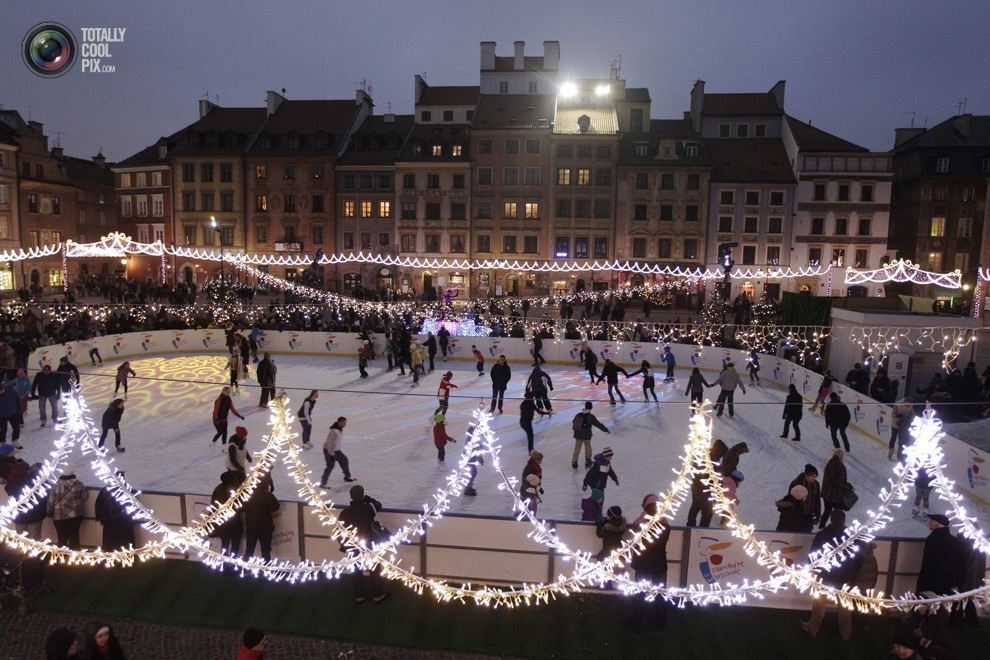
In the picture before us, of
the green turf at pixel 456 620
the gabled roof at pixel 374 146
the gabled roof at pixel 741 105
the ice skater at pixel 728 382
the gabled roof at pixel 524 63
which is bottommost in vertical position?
the green turf at pixel 456 620

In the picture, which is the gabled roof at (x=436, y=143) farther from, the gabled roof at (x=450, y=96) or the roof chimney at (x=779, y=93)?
the roof chimney at (x=779, y=93)

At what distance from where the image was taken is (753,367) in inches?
785

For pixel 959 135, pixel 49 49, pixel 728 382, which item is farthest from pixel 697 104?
pixel 49 49

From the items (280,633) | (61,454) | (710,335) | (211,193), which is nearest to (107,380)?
(61,454)

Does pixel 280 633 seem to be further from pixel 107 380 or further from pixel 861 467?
pixel 107 380

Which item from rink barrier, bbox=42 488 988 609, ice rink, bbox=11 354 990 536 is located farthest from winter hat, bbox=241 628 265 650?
ice rink, bbox=11 354 990 536

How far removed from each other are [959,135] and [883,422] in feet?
127

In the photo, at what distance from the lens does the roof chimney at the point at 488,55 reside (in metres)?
47.9

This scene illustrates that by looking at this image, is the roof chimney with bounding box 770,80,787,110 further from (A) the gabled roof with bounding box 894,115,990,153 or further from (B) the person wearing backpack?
(B) the person wearing backpack

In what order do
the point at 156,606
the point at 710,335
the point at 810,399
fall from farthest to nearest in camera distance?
the point at 710,335, the point at 810,399, the point at 156,606

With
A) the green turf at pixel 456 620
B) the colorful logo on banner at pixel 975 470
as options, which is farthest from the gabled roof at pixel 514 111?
the green turf at pixel 456 620

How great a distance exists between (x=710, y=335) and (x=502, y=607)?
17.6 meters

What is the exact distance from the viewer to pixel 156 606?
7.42 metres

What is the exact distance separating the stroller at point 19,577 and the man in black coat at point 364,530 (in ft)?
11.5
